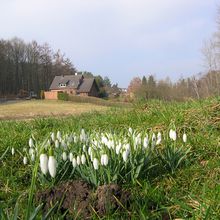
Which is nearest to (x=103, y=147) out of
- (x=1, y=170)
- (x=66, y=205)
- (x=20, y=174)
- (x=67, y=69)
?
(x=66, y=205)

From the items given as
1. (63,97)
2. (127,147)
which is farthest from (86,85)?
(127,147)

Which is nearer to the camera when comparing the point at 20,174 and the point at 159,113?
the point at 20,174

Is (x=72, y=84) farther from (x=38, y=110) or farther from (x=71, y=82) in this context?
(x=38, y=110)

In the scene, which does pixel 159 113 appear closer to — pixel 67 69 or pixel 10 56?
pixel 10 56

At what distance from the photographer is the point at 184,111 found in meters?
6.27

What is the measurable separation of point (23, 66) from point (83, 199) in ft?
275

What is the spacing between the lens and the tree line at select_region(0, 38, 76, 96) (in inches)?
3211

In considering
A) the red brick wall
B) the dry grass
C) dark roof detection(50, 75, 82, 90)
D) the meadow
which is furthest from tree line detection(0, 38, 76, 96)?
the meadow

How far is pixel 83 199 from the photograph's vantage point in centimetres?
262

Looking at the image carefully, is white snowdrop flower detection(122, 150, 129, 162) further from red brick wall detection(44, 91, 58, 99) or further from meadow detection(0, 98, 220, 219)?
red brick wall detection(44, 91, 58, 99)

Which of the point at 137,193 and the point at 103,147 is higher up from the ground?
the point at 103,147

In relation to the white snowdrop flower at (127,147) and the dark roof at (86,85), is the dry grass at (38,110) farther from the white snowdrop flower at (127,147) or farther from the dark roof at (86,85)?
the dark roof at (86,85)

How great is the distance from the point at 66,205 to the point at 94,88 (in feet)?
275

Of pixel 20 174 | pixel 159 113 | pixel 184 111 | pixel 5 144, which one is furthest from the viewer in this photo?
pixel 159 113
